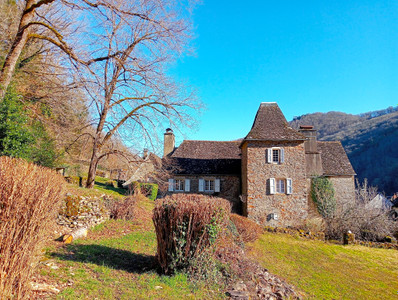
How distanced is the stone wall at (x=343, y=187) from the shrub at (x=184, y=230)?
18.0 meters

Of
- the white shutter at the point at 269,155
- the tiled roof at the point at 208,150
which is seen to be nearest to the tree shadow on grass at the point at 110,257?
the white shutter at the point at 269,155

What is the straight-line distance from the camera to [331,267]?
354 inches

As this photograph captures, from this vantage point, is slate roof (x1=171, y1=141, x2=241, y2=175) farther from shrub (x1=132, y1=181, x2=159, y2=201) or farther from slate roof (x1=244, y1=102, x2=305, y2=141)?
slate roof (x1=244, y1=102, x2=305, y2=141)

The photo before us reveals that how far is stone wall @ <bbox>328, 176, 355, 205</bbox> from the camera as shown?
19.3 metres

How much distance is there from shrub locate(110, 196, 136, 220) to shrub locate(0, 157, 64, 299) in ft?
22.4

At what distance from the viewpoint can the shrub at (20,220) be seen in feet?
9.17

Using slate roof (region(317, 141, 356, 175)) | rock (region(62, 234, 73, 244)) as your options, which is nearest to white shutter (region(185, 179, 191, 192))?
slate roof (region(317, 141, 356, 175))

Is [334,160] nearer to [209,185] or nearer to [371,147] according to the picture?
[209,185]

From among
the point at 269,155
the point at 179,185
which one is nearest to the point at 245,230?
the point at 269,155

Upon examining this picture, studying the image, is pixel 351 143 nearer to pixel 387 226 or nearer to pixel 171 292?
pixel 387 226

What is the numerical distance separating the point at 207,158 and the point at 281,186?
23.5ft

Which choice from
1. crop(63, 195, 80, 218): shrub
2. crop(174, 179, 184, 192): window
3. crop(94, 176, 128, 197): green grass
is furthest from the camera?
crop(174, 179, 184, 192): window

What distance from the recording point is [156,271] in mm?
5020

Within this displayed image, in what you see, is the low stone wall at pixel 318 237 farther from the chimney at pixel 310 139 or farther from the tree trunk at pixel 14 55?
the tree trunk at pixel 14 55
